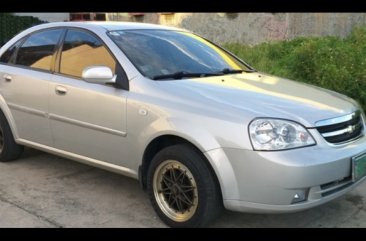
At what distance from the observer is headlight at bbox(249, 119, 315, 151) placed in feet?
10.8

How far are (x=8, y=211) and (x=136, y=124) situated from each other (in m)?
1.37

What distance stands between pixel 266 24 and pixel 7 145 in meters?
8.22

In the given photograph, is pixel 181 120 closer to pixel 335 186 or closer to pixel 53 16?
pixel 335 186

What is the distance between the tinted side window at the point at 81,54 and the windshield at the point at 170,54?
6.5 inches

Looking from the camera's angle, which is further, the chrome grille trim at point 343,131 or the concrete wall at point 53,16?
the concrete wall at point 53,16

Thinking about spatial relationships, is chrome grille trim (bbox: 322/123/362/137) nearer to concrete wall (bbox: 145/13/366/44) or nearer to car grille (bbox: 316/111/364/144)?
car grille (bbox: 316/111/364/144)

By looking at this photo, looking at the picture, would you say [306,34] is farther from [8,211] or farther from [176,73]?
[8,211]

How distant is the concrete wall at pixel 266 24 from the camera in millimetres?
10922

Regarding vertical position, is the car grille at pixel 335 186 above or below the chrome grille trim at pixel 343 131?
below

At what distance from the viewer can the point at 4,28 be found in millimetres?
18484

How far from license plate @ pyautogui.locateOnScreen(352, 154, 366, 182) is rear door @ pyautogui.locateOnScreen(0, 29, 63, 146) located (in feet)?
9.38

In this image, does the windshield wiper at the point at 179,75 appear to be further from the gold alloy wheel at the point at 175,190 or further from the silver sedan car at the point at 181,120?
the gold alloy wheel at the point at 175,190

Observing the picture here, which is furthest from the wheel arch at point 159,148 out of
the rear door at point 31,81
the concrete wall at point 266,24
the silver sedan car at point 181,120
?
the concrete wall at point 266,24

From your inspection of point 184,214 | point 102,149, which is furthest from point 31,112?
point 184,214
